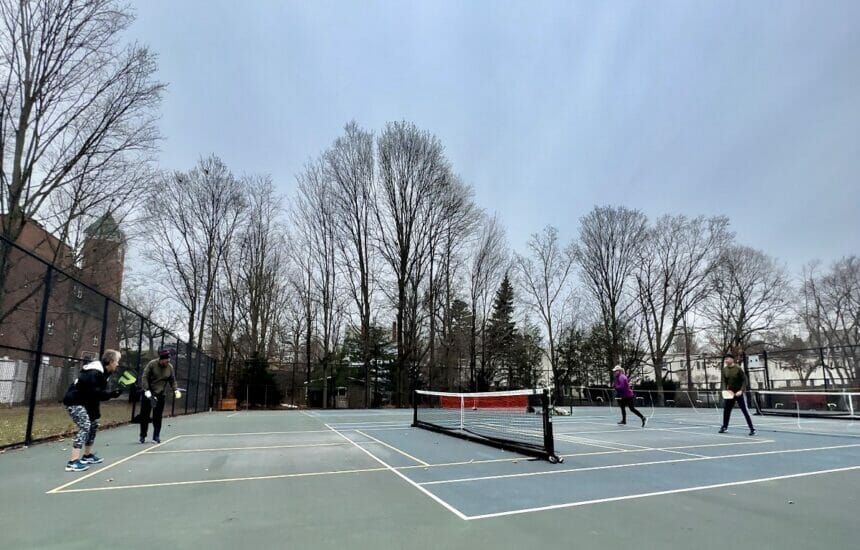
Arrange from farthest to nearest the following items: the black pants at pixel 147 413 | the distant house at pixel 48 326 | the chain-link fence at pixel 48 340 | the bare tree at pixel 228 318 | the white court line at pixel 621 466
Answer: the bare tree at pixel 228 318 < the distant house at pixel 48 326 < the black pants at pixel 147 413 < the chain-link fence at pixel 48 340 < the white court line at pixel 621 466

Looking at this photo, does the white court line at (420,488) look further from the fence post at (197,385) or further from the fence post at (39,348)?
the fence post at (197,385)

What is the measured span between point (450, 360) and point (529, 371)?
7193mm

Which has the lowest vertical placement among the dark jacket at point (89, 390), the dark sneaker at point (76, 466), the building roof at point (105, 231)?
the dark sneaker at point (76, 466)

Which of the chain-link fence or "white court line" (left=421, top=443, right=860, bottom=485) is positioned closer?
"white court line" (left=421, top=443, right=860, bottom=485)

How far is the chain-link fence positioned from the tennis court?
1941 millimetres

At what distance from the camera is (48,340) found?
9.10 meters

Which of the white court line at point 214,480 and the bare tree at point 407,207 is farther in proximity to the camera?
the bare tree at point 407,207

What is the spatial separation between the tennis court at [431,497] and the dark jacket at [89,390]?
0.80m

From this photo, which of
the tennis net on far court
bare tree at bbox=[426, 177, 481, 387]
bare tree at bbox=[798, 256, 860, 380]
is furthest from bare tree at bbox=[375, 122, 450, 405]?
bare tree at bbox=[798, 256, 860, 380]

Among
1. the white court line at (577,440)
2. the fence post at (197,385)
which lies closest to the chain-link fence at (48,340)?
the fence post at (197,385)

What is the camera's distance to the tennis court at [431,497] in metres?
3.40

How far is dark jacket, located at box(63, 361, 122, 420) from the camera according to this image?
6031mm

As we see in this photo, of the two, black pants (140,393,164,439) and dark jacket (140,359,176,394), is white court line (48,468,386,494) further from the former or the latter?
dark jacket (140,359,176,394)

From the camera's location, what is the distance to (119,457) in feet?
23.1
